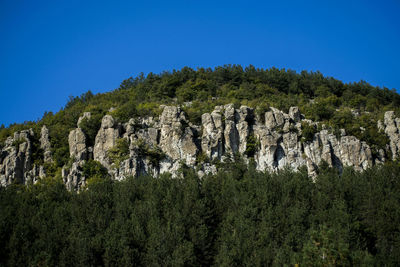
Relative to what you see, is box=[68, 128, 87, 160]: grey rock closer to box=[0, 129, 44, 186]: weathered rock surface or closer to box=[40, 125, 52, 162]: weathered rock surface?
box=[40, 125, 52, 162]: weathered rock surface

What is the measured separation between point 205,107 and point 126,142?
18482 millimetres

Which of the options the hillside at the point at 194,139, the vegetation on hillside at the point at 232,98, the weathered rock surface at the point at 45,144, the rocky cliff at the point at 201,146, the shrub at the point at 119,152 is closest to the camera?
the shrub at the point at 119,152

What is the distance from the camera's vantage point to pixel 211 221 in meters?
58.8

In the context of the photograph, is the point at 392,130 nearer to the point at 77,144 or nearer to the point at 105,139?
the point at 105,139

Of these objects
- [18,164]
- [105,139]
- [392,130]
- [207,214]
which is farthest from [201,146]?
[392,130]

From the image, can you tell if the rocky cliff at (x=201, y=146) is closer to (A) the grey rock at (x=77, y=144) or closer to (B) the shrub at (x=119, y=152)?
(A) the grey rock at (x=77, y=144)

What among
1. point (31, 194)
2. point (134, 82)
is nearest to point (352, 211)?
point (31, 194)

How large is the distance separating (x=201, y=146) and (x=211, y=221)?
18461 millimetres

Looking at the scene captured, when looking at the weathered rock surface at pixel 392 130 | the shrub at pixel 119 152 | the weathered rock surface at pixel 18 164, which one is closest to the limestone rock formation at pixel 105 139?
the shrub at pixel 119 152

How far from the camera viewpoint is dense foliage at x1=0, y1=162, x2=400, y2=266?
4938 centimetres

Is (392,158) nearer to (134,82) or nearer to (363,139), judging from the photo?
(363,139)

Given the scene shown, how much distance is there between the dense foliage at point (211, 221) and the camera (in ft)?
162

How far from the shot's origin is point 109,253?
1986 inches

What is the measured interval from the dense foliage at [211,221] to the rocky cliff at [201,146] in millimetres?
4546
